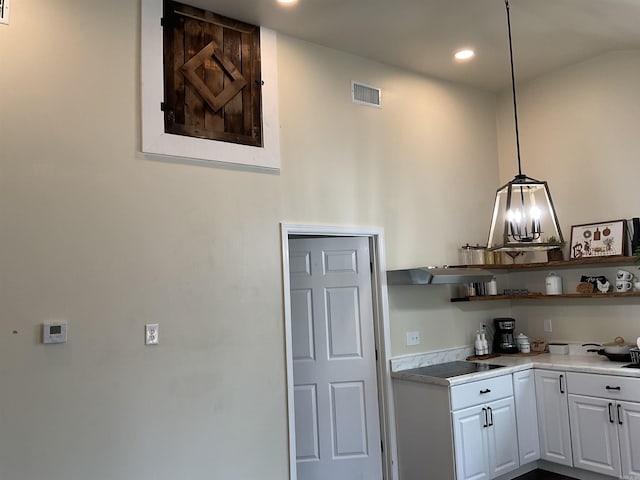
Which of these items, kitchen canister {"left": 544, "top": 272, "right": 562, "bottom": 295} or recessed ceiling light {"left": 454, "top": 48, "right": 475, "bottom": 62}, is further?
kitchen canister {"left": 544, "top": 272, "right": 562, "bottom": 295}

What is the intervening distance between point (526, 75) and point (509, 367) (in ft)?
8.87

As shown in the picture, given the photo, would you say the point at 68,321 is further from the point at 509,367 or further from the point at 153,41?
the point at 509,367

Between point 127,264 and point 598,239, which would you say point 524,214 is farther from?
point 127,264

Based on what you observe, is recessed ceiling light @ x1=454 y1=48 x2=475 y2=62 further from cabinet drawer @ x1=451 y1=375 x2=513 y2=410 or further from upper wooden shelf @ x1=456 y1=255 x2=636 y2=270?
cabinet drawer @ x1=451 y1=375 x2=513 y2=410

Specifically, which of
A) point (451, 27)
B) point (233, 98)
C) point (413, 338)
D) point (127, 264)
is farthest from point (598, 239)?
point (127, 264)

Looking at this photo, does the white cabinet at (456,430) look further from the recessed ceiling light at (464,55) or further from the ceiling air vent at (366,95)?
the recessed ceiling light at (464,55)

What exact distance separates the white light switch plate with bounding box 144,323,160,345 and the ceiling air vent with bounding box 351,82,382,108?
2329 millimetres

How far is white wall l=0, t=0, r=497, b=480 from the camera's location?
2576 mm

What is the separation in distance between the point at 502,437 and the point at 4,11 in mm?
4222

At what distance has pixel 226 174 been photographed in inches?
129

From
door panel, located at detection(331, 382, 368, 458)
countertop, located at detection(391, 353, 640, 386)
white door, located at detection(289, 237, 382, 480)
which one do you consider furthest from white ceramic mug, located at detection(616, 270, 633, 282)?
door panel, located at detection(331, 382, 368, 458)

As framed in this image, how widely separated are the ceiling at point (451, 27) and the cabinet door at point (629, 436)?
2.77 m

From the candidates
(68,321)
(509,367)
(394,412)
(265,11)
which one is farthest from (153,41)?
(509,367)

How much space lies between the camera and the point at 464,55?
4.18m
